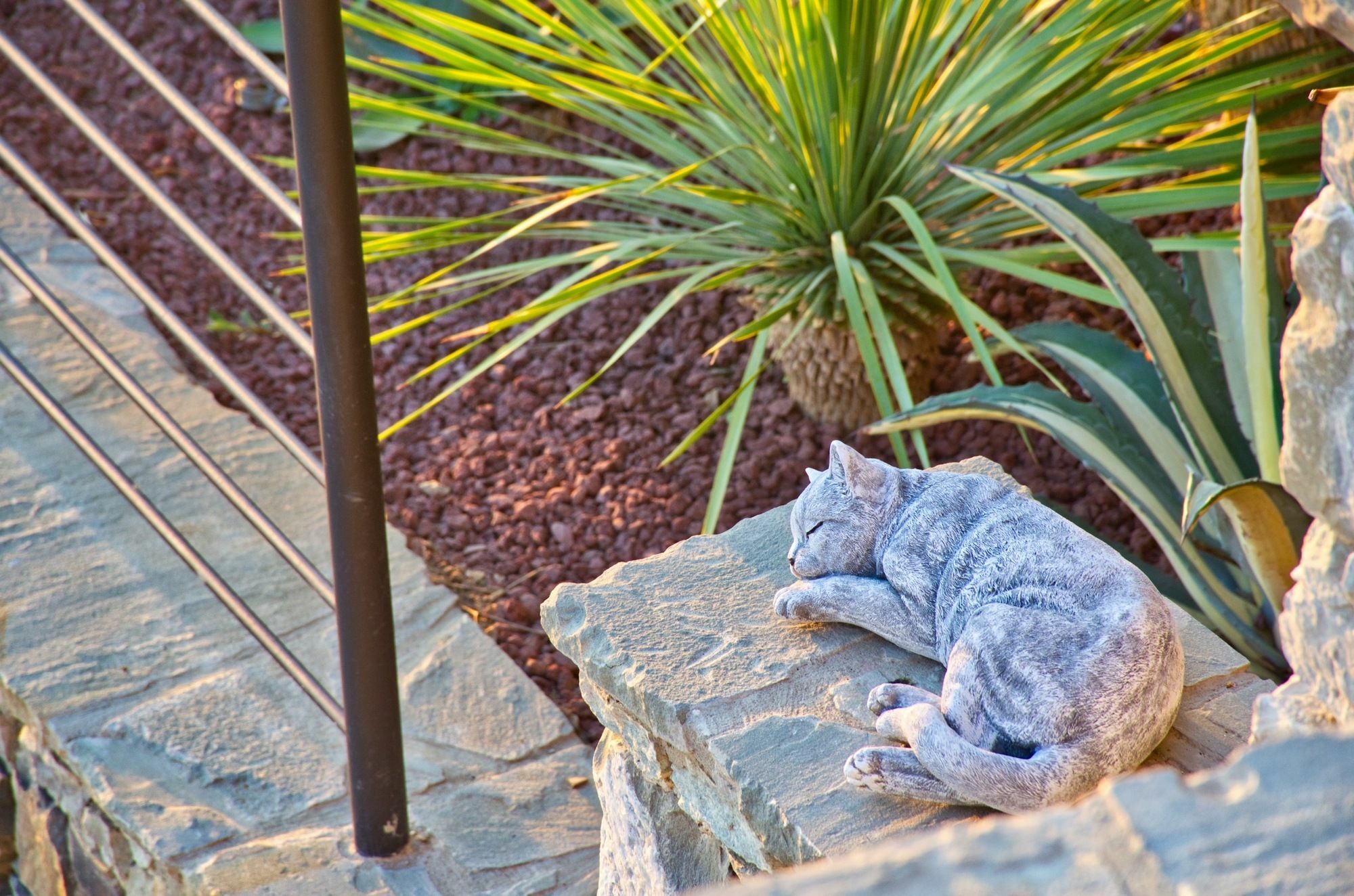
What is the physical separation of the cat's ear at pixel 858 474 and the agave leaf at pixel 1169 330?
624 mm

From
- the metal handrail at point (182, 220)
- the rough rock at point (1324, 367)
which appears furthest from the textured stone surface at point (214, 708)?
the rough rock at point (1324, 367)

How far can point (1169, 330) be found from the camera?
1.77 metres

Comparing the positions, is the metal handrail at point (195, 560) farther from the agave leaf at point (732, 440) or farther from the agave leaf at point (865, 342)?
the agave leaf at point (865, 342)

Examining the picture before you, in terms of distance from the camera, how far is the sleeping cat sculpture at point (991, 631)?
1.08 m

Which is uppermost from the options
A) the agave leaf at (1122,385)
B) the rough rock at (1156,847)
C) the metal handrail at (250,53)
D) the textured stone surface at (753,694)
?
the metal handrail at (250,53)

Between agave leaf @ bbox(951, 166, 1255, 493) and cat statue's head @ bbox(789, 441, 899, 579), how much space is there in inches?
24.5

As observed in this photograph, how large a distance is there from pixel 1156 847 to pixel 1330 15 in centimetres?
47

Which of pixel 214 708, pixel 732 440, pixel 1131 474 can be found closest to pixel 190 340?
pixel 214 708

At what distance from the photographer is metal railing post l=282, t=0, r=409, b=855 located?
50.6 inches

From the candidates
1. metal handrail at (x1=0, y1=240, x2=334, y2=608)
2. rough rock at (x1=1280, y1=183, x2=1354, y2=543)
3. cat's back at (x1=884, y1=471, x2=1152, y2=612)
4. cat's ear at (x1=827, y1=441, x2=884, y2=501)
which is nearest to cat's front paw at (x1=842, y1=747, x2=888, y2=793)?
cat's back at (x1=884, y1=471, x2=1152, y2=612)

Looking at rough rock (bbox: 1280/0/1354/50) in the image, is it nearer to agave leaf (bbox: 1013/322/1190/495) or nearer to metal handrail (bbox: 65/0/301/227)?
metal handrail (bbox: 65/0/301/227)

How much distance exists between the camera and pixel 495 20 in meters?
3.34

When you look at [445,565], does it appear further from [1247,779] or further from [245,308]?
[1247,779]

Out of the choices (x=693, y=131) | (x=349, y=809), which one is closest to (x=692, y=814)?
(x=349, y=809)
